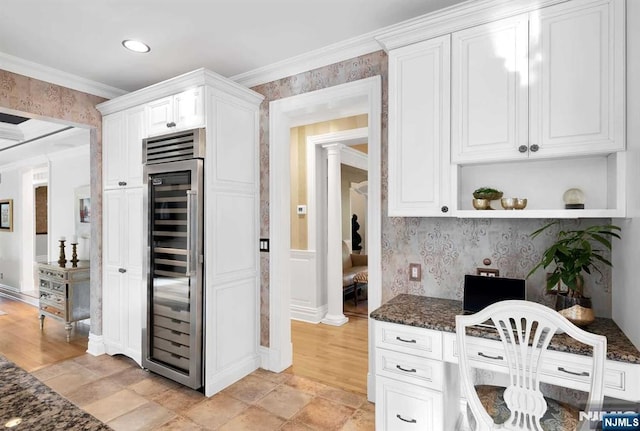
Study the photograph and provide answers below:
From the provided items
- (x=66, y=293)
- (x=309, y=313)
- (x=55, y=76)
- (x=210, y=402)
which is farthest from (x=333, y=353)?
(x=55, y=76)

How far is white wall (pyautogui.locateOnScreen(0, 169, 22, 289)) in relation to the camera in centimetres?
652

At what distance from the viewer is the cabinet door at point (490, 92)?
1896mm

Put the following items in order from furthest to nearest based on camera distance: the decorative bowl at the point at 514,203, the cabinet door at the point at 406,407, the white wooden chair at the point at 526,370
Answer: the decorative bowl at the point at 514,203, the cabinet door at the point at 406,407, the white wooden chair at the point at 526,370

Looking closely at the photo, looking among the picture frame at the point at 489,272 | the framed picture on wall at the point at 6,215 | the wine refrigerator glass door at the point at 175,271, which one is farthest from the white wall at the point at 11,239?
the picture frame at the point at 489,272

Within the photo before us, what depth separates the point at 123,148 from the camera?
3.38m

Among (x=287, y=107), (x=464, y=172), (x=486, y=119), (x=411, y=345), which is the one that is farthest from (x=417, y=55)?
(x=411, y=345)

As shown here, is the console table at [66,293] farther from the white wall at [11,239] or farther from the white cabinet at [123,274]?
the white wall at [11,239]

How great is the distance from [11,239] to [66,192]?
2.40 m

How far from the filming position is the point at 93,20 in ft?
7.91

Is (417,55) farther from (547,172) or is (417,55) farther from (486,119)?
(547,172)

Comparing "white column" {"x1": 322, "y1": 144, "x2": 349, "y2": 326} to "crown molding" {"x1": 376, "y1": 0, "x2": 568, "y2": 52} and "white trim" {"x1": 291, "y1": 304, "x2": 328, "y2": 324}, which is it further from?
"crown molding" {"x1": 376, "y1": 0, "x2": 568, "y2": 52}

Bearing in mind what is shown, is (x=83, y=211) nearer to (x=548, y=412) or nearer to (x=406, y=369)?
(x=406, y=369)

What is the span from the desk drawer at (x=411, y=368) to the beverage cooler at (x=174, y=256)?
4.79 ft

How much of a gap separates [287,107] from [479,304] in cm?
218
